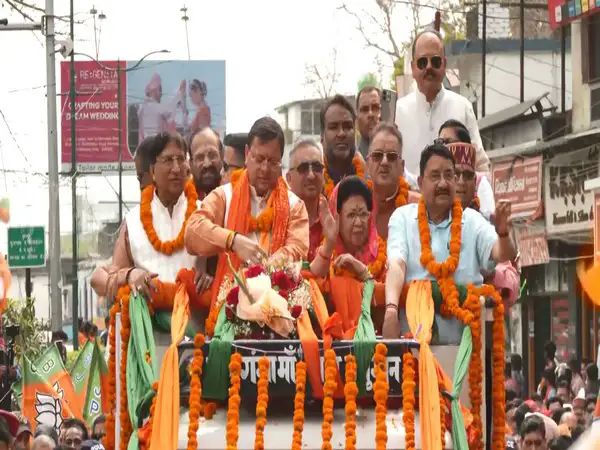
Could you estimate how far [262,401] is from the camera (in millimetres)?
7211

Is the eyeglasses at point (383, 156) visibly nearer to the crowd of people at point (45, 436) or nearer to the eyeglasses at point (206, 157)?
the eyeglasses at point (206, 157)

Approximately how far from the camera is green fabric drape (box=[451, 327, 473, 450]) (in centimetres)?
717

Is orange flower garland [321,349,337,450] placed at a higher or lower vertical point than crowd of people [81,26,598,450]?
lower

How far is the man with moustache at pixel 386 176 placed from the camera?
8828 millimetres

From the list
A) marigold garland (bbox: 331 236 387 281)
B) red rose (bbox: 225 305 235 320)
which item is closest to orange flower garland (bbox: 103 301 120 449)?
red rose (bbox: 225 305 235 320)

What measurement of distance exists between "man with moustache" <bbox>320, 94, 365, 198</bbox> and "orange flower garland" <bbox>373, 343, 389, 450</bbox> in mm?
2313

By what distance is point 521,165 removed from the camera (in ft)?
96.4

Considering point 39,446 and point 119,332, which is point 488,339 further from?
point 39,446

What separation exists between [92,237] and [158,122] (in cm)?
2657

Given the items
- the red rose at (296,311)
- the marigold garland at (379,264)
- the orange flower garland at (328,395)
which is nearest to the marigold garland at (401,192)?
the marigold garland at (379,264)

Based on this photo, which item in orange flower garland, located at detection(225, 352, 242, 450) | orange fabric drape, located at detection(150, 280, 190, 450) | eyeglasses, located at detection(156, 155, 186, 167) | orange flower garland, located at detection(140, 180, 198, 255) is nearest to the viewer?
orange flower garland, located at detection(225, 352, 242, 450)

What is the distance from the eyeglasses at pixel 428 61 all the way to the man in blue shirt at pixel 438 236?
2.10 m

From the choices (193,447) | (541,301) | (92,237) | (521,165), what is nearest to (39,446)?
(193,447)

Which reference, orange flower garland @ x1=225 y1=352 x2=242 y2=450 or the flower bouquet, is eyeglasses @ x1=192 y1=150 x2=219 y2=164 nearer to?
the flower bouquet
